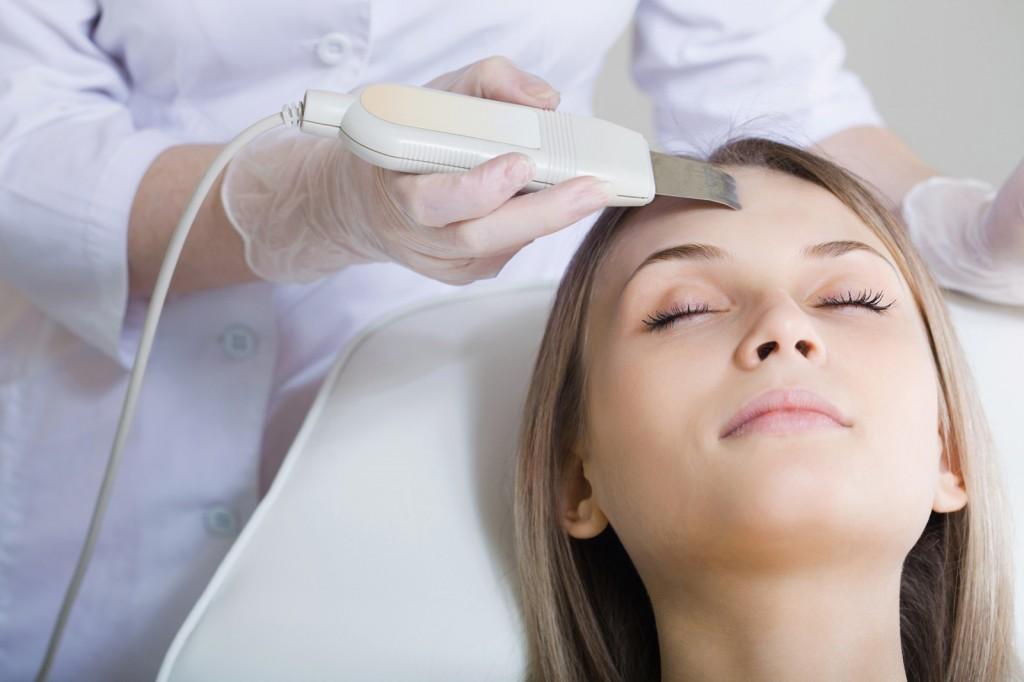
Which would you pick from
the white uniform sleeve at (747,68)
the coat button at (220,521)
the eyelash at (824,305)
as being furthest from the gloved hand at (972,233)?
the coat button at (220,521)

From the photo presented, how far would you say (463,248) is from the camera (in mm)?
857

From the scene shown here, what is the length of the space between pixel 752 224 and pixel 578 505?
0.32 meters

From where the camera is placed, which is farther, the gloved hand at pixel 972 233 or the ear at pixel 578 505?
the gloved hand at pixel 972 233

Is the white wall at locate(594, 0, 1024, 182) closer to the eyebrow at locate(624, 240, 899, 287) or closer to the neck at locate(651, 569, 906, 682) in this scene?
the eyebrow at locate(624, 240, 899, 287)

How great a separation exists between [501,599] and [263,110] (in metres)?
0.58

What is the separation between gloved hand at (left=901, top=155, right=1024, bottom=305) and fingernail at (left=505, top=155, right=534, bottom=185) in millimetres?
599

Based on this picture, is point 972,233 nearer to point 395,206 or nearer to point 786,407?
point 786,407

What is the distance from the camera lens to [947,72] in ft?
6.64

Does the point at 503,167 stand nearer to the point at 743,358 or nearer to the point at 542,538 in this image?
the point at 743,358

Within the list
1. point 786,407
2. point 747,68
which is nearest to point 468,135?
point 786,407

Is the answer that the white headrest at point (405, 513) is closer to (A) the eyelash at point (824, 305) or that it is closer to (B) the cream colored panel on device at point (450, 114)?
(A) the eyelash at point (824, 305)

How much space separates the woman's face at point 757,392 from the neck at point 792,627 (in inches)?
1.2

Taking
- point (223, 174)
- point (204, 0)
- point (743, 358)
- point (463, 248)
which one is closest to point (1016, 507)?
point (743, 358)

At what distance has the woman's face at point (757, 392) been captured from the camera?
0.81 m
